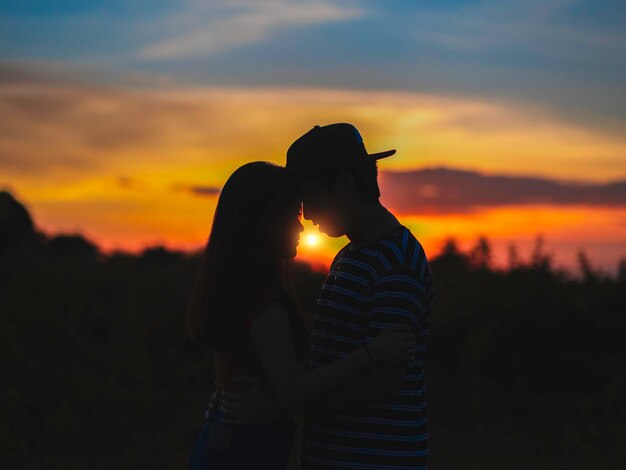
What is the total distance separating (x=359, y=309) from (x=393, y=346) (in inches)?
8.6

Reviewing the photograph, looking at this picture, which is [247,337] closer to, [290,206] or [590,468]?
[290,206]

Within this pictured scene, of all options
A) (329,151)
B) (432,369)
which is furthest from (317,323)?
(432,369)

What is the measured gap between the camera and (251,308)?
3.28 metres

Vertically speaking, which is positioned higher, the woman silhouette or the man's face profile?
the man's face profile

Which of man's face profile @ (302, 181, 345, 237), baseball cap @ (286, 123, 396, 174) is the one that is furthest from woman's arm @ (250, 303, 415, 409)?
baseball cap @ (286, 123, 396, 174)

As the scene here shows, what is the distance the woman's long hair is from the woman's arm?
0.42ft

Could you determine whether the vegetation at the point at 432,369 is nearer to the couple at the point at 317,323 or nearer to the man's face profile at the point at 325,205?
the couple at the point at 317,323

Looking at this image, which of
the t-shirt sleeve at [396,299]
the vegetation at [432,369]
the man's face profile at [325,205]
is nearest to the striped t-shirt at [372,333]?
the t-shirt sleeve at [396,299]

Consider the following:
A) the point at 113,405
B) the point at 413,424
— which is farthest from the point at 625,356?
the point at 413,424

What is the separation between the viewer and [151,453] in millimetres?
8727

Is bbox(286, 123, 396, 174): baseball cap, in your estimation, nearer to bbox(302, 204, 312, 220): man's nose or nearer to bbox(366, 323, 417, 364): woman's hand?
bbox(302, 204, 312, 220): man's nose

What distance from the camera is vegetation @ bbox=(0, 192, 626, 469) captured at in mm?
8992

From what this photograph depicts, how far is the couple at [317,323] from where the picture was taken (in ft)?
10.5

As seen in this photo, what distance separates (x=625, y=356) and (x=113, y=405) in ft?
19.8
